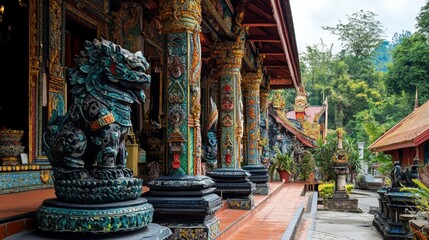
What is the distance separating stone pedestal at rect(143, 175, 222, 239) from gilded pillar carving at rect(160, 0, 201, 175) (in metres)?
0.16

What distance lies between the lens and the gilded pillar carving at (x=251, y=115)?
10.8 meters

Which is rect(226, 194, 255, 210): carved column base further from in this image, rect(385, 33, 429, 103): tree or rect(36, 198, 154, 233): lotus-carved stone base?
rect(385, 33, 429, 103): tree

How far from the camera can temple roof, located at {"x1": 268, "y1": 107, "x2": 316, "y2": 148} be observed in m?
26.1

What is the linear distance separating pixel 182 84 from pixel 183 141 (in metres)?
0.58

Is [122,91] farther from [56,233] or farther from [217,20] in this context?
[217,20]

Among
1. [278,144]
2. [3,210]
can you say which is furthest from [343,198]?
[3,210]

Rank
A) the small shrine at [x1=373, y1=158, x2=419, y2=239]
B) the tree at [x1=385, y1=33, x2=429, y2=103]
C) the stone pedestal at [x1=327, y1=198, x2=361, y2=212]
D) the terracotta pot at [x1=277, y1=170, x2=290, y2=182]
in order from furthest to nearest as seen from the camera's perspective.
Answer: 1. the tree at [x1=385, y1=33, x2=429, y2=103]
2. the terracotta pot at [x1=277, y1=170, x2=290, y2=182]
3. the stone pedestal at [x1=327, y1=198, x2=361, y2=212]
4. the small shrine at [x1=373, y1=158, x2=419, y2=239]

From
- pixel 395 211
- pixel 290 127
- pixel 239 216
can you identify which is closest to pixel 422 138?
pixel 395 211

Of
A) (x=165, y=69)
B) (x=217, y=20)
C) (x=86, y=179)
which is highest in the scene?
(x=217, y=20)

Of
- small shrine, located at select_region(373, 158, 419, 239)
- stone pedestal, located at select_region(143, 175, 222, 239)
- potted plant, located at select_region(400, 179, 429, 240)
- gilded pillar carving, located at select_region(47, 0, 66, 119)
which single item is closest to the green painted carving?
stone pedestal, located at select_region(143, 175, 222, 239)

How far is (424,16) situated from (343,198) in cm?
1924

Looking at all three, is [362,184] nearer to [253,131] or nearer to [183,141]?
[253,131]

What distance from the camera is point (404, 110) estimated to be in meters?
37.1

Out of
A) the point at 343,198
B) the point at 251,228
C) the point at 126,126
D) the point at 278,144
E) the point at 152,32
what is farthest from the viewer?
the point at 278,144
